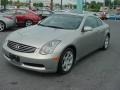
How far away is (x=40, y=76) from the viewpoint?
555 centimetres

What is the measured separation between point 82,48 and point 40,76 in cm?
150

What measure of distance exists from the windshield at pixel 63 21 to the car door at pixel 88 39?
0.28 meters

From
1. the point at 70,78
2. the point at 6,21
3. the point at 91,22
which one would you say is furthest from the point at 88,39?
the point at 6,21

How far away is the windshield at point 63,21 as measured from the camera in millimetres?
6621

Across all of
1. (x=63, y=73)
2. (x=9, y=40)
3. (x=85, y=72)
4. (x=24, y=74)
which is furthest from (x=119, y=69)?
(x=9, y=40)

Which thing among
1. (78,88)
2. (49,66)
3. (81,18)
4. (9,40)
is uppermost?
(81,18)

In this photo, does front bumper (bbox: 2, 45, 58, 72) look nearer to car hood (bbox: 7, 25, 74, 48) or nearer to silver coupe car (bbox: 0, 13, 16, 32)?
car hood (bbox: 7, 25, 74, 48)

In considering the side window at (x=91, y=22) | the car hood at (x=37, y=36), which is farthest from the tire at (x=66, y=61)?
the side window at (x=91, y=22)

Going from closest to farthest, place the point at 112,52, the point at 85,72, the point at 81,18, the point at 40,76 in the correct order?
the point at 40,76
the point at 85,72
the point at 81,18
the point at 112,52

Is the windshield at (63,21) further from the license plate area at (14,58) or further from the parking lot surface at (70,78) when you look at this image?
the license plate area at (14,58)

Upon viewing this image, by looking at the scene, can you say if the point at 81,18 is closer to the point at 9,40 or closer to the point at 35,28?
the point at 35,28

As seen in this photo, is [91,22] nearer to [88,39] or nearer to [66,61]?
[88,39]

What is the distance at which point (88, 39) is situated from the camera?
6766mm

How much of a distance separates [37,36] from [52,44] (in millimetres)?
516
